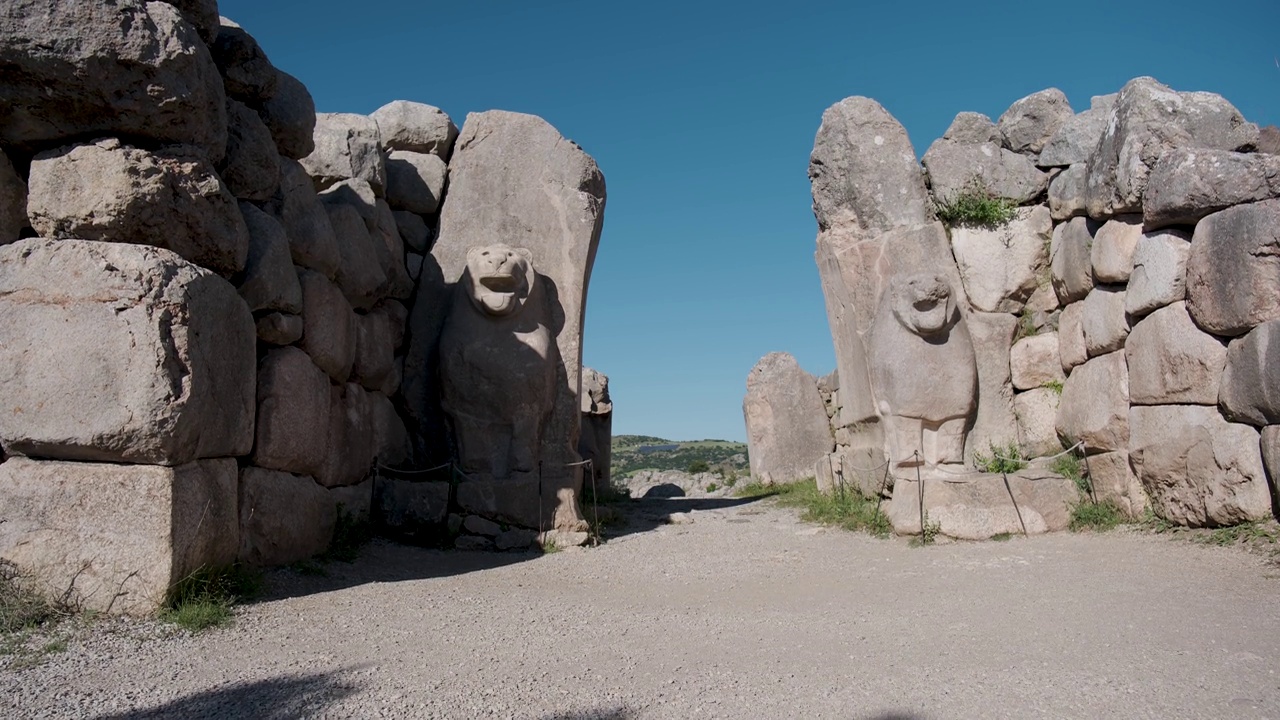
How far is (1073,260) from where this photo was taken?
22.4ft

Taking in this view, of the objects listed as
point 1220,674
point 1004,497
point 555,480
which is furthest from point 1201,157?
point 555,480

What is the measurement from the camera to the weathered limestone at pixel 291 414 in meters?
4.90

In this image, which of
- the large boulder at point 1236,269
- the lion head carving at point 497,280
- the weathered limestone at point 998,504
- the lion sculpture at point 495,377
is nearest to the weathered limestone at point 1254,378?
the large boulder at point 1236,269

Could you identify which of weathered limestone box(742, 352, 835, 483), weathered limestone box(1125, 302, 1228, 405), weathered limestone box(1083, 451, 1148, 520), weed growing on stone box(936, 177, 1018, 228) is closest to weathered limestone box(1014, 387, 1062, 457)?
weathered limestone box(1083, 451, 1148, 520)

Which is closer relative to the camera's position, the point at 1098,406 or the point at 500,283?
the point at 1098,406

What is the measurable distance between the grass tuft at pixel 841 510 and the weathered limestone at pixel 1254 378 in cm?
236

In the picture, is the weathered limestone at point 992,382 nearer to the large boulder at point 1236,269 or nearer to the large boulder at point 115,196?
the large boulder at point 1236,269

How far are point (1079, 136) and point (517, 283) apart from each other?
177 inches

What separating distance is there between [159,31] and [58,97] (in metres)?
0.52

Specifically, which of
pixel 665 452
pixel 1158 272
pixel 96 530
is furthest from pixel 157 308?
pixel 665 452

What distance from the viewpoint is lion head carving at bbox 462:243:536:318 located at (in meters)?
6.88

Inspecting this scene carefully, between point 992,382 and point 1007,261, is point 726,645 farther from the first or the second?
point 1007,261

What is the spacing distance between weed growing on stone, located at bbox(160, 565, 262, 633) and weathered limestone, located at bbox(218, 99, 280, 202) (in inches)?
84.3

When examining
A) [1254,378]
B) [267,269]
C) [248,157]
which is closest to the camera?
[267,269]
